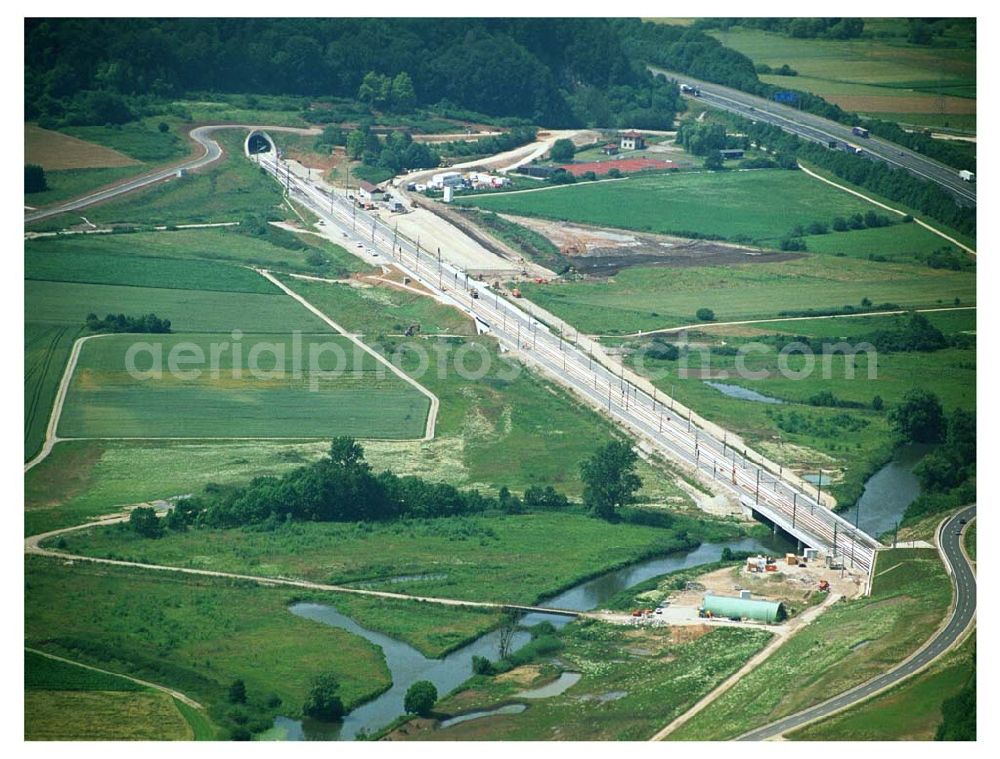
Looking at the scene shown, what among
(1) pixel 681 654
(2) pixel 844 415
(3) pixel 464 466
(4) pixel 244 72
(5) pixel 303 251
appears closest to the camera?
(1) pixel 681 654

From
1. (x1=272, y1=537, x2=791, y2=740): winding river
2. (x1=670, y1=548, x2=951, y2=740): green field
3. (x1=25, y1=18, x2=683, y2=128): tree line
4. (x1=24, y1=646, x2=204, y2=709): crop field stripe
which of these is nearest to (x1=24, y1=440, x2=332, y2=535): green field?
(x1=24, y1=646, x2=204, y2=709): crop field stripe

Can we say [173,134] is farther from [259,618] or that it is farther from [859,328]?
[259,618]

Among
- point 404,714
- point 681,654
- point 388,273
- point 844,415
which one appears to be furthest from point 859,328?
point 404,714

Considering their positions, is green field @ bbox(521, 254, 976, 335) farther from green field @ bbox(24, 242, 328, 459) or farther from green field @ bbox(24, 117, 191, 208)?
green field @ bbox(24, 117, 191, 208)

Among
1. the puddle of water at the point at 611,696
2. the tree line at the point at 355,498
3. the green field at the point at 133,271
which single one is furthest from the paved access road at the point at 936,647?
the green field at the point at 133,271

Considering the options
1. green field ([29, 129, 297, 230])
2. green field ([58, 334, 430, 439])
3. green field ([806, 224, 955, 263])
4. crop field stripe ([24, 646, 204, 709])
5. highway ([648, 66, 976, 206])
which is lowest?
crop field stripe ([24, 646, 204, 709])

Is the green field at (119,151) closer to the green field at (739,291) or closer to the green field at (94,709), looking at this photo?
the green field at (739,291)

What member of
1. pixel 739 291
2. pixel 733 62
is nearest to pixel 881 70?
pixel 733 62

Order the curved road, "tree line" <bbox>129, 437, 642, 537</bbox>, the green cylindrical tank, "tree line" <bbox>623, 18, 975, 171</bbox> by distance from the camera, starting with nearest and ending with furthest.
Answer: the green cylindrical tank → "tree line" <bbox>129, 437, 642, 537</bbox> → the curved road → "tree line" <bbox>623, 18, 975, 171</bbox>
